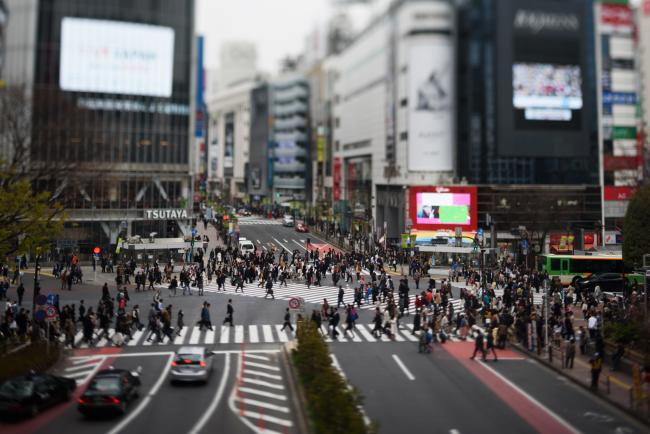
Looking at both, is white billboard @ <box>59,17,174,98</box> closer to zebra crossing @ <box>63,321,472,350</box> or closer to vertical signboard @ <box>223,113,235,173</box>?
zebra crossing @ <box>63,321,472,350</box>

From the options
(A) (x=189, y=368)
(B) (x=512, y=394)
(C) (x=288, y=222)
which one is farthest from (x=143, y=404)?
(C) (x=288, y=222)

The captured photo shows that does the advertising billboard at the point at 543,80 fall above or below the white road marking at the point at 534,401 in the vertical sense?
above

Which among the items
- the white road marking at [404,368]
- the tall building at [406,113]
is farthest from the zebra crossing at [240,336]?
the tall building at [406,113]

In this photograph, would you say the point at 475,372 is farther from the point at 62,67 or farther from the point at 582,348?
the point at 62,67

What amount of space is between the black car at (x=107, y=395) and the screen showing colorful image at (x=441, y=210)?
5699 centimetres

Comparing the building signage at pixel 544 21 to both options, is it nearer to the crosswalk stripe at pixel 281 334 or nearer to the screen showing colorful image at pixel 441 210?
the screen showing colorful image at pixel 441 210

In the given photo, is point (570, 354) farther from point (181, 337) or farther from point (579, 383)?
point (181, 337)

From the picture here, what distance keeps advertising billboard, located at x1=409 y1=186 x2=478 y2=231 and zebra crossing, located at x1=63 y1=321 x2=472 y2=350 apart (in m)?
41.7

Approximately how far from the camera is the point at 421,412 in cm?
1931

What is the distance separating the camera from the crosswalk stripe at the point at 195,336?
28.7m

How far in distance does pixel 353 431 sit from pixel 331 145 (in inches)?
4426

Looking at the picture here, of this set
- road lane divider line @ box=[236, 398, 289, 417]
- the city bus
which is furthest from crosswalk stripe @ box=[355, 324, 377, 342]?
the city bus

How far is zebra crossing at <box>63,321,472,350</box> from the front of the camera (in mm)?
28641

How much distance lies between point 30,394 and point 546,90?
7249 centimetres
